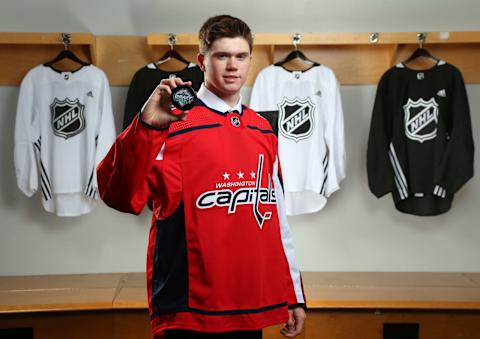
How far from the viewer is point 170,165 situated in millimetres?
1196

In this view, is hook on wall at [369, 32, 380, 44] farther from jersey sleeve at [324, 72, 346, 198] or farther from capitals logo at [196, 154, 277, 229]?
capitals logo at [196, 154, 277, 229]

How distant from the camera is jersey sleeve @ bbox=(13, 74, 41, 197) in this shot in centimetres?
248

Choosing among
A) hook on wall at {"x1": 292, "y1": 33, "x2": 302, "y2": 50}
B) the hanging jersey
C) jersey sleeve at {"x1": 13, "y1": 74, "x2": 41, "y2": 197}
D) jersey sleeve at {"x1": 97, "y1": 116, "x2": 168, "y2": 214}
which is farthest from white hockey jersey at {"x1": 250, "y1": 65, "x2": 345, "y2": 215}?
jersey sleeve at {"x1": 97, "y1": 116, "x2": 168, "y2": 214}

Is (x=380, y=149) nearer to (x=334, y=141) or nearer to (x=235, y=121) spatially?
(x=334, y=141)

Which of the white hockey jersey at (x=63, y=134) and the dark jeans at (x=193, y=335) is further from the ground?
the white hockey jersey at (x=63, y=134)

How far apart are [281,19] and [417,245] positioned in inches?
55.9

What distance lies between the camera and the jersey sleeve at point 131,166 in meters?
1.03

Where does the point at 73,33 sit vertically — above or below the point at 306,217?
above

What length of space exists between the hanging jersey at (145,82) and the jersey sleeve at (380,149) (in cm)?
89

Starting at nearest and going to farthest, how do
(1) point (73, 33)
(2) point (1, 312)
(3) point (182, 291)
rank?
(3) point (182, 291), (2) point (1, 312), (1) point (73, 33)

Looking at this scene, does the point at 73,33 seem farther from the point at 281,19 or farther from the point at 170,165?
the point at 170,165

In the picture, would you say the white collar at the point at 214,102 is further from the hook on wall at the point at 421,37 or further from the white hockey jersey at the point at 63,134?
the hook on wall at the point at 421,37

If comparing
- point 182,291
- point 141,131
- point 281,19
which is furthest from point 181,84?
point 281,19

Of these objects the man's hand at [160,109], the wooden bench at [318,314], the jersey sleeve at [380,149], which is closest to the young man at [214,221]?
the man's hand at [160,109]
